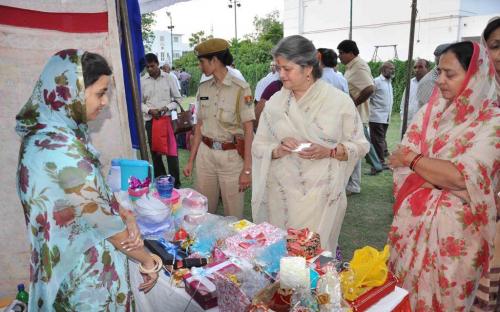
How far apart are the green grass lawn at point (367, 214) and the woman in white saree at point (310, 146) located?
4.63 feet

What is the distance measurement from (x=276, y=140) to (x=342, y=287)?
1.21 m

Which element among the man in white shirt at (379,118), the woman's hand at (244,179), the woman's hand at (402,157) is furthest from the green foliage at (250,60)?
the woman's hand at (402,157)

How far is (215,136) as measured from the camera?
10.1 feet

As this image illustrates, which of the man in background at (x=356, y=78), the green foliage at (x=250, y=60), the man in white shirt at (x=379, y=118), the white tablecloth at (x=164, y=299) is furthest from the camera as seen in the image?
the green foliage at (x=250, y=60)

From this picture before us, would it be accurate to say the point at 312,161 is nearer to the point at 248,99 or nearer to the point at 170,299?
the point at 248,99

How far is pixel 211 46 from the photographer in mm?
2887

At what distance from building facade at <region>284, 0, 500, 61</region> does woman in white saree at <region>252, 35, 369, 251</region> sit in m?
20.9

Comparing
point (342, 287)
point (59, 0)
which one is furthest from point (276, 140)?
point (59, 0)

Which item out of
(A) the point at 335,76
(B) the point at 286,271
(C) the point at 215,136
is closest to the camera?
(B) the point at 286,271

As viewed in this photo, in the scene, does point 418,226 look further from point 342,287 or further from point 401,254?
point 342,287

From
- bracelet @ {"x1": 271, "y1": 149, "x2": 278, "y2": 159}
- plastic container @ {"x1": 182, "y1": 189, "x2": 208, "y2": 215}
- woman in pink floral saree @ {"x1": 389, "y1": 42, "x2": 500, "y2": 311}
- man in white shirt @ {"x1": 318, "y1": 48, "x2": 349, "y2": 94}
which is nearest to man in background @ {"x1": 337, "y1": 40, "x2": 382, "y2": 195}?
man in white shirt @ {"x1": 318, "y1": 48, "x2": 349, "y2": 94}

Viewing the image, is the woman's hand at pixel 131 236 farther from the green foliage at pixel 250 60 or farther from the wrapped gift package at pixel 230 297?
the green foliage at pixel 250 60

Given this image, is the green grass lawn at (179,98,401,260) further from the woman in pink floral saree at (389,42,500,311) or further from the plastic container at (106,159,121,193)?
the plastic container at (106,159,121,193)

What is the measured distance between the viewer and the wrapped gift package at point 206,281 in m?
1.49
